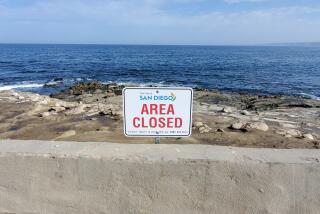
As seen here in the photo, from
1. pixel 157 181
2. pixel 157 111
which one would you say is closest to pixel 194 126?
pixel 157 111

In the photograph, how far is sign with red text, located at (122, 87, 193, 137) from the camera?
348 centimetres

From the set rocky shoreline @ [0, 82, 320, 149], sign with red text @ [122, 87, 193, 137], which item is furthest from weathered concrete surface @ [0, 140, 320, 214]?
rocky shoreline @ [0, 82, 320, 149]

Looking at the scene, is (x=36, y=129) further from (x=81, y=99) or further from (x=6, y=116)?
(x=81, y=99)

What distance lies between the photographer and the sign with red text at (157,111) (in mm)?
3484

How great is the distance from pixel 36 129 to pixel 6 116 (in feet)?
9.41

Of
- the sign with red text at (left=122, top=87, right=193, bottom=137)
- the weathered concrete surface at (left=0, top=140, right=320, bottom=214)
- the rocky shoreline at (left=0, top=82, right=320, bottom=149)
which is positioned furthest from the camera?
the rocky shoreline at (left=0, top=82, right=320, bottom=149)

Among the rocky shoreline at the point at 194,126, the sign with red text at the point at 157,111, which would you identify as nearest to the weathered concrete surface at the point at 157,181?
the sign with red text at the point at 157,111

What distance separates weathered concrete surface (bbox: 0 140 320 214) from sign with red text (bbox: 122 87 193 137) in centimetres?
33

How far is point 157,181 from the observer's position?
313cm

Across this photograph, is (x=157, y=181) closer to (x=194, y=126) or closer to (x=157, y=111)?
(x=157, y=111)

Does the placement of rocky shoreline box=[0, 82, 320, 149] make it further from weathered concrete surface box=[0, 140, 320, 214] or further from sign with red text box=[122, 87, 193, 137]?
weathered concrete surface box=[0, 140, 320, 214]

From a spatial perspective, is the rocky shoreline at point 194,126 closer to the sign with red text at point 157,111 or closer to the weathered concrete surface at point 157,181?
the sign with red text at point 157,111

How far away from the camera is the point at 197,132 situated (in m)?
10.1

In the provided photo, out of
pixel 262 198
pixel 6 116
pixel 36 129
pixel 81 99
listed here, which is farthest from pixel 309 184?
pixel 81 99
